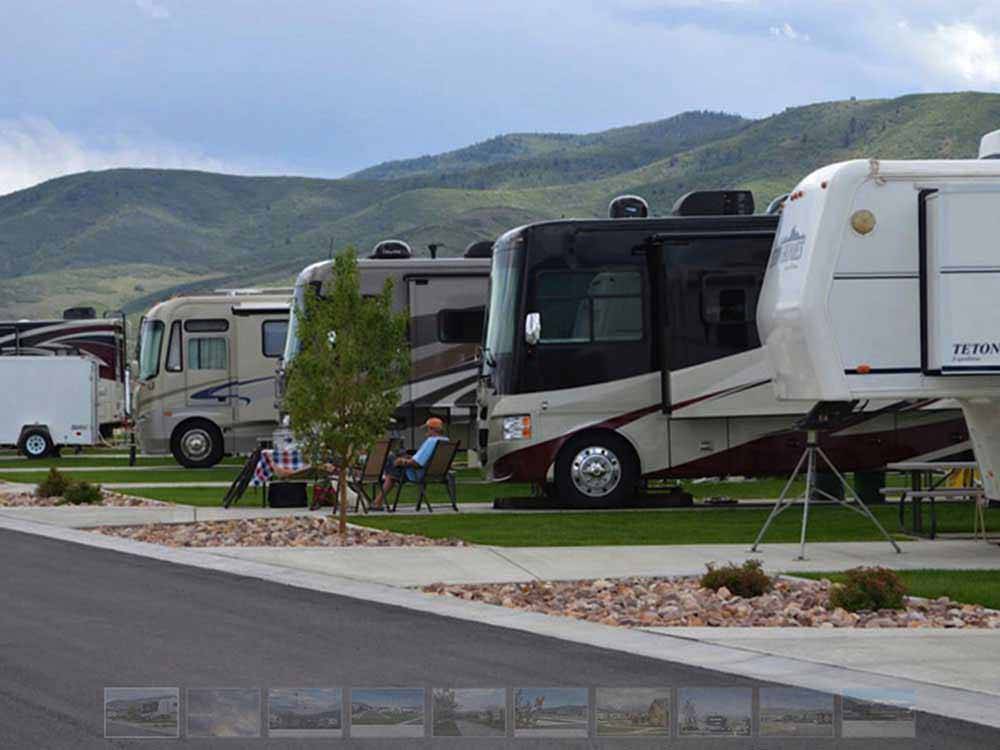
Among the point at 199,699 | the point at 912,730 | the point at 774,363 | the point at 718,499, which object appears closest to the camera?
the point at 912,730

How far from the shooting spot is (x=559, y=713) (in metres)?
8.84

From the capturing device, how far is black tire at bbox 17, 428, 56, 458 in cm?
4288

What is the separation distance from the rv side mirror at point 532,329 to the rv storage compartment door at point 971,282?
6981 millimetres

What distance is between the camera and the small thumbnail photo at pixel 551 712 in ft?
27.6

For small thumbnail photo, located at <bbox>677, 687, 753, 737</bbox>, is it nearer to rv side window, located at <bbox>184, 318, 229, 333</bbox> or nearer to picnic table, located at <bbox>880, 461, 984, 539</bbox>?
picnic table, located at <bbox>880, 461, 984, 539</bbox>

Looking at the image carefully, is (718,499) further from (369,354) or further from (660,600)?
(660,600)

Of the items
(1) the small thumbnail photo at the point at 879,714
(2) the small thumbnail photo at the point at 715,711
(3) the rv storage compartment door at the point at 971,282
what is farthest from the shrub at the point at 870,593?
(3) the rv storage compartment door at the point at 971,282

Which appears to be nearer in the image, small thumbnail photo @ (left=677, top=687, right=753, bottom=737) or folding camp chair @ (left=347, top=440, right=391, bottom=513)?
small thumbnail photo @ (left=677, top=687, right=753, bottom=737)

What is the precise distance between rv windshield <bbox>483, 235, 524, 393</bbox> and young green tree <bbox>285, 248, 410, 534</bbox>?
3.82 m

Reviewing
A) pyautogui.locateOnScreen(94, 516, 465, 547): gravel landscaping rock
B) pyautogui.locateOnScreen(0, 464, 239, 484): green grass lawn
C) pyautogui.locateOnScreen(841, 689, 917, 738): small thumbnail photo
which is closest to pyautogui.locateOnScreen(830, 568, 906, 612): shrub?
pyautogui.locateOnScreen(841, 689, 917, 738): small thumbnail photo

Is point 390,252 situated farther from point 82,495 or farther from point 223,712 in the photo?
point 223,712

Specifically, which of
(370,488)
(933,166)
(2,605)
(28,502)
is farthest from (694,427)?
(2,605)

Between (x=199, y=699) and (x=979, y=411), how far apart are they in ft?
32.8

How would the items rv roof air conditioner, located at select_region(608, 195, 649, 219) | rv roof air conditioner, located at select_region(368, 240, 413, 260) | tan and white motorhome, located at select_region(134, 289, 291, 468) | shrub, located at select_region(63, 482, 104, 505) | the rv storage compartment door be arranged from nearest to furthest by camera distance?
the rv storage compartment door → rv roof air conditioner, located at select_region(608, 195, 649, 219) → shrub, located at select_region(63, 482, 104, 505) → rv roof air conditioner, located at select_region(368, 240, 413, 260) → tan and white motorhome, located at select_region(134, 289, 291, 468)
